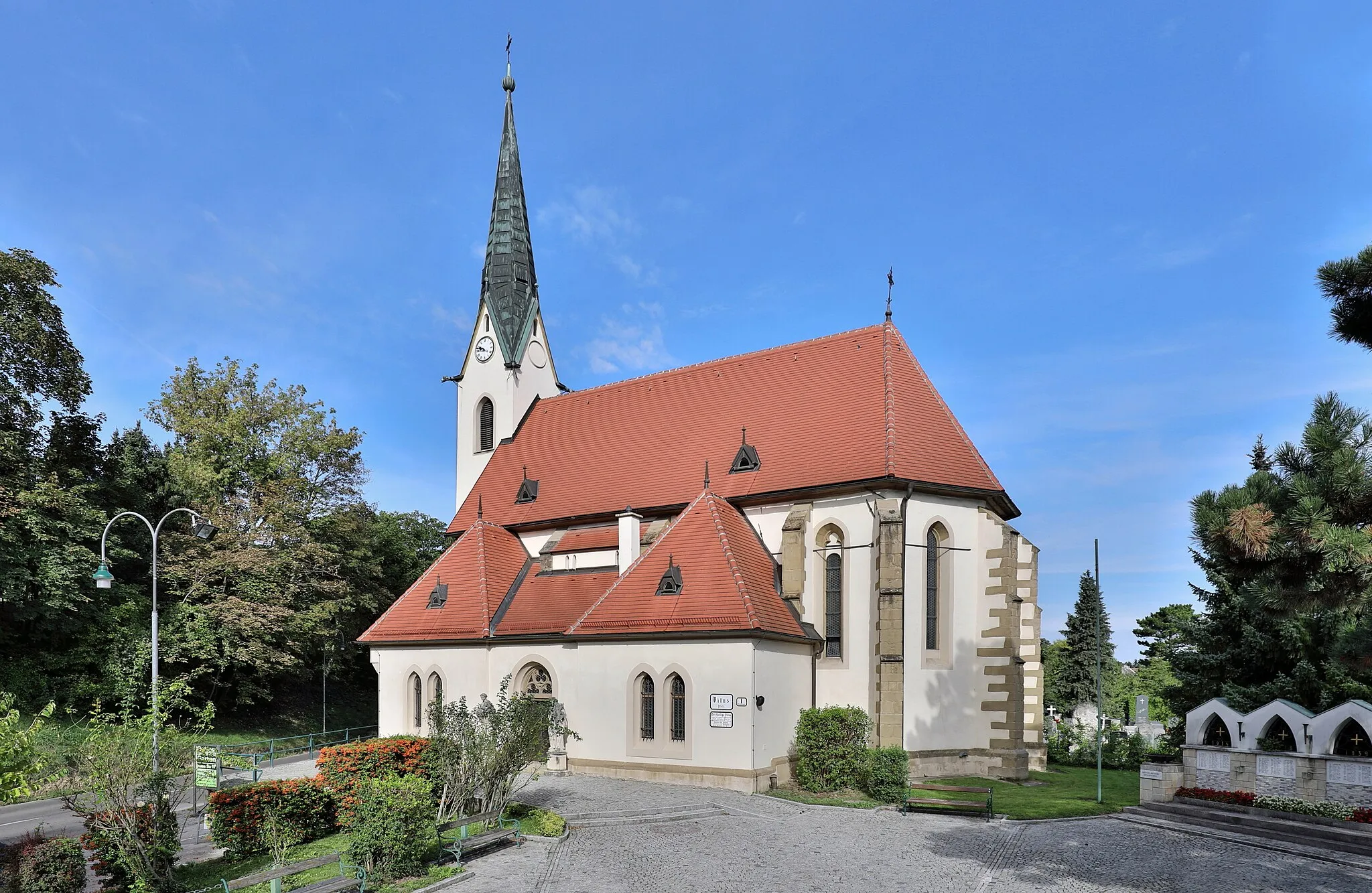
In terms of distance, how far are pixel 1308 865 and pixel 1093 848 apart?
9.63ft

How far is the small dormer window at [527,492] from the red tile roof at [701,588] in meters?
7.90

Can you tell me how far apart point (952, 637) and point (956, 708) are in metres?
1.80

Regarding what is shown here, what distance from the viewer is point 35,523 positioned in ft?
82.1

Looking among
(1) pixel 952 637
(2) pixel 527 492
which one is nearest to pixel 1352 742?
(1) pixel 952 637

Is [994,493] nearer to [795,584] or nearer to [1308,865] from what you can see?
[795,584]

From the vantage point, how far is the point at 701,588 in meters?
22.0

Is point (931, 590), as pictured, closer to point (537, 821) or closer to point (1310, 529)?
point (537, 821)

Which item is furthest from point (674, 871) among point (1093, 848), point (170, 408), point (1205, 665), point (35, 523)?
point (170, 408)

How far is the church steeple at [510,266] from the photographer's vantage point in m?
35.1

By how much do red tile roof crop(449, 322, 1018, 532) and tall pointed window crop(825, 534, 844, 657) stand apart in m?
1.83

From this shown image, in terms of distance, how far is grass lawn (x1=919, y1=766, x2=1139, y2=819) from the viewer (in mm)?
18188

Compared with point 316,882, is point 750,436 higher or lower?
higher

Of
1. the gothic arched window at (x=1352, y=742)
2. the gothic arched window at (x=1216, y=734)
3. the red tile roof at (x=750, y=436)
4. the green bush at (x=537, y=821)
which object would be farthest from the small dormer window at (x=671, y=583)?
the gothic arched window at (x=1352, y=742)

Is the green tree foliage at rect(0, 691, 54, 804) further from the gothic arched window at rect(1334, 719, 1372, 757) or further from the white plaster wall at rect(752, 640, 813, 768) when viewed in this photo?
the gothic arched window at rect(1334, 719, 1372, 757)
